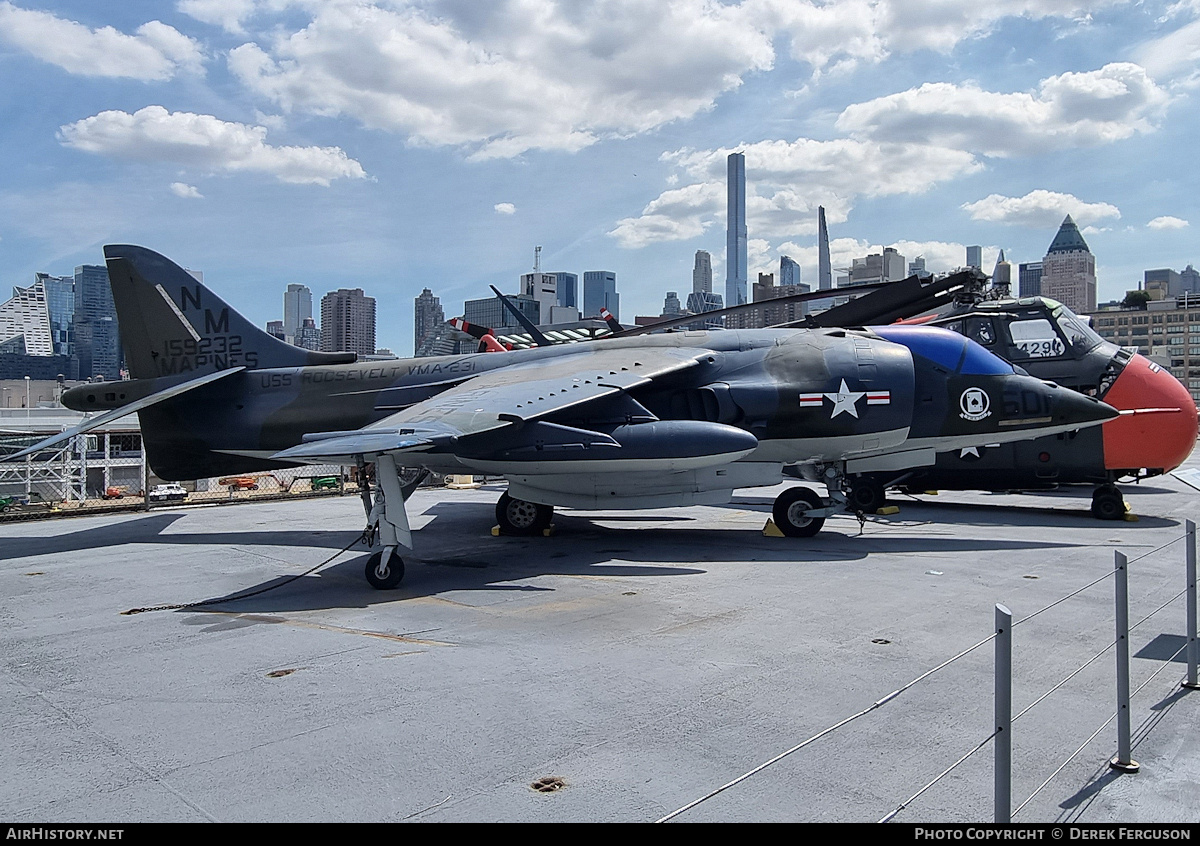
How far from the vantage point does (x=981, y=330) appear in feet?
57.0

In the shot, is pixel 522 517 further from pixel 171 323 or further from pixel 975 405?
pixel 975 405

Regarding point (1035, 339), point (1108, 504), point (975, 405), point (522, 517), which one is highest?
point (1035, 339)

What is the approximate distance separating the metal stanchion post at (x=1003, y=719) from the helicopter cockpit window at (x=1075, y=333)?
15852mm

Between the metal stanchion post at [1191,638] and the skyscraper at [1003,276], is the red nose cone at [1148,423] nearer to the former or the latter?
the skyscraper at [1003,276]

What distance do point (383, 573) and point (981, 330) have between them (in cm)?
1384

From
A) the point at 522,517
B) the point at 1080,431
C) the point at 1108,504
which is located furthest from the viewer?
the point at 1080,431

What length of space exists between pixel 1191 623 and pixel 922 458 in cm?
865

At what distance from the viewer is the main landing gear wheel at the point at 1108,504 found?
1591cm

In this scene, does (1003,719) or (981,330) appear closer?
(1003,719)

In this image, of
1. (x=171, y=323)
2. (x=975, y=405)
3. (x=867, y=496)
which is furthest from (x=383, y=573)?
(x=867, y=496)

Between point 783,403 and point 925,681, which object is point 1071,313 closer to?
point 783,403

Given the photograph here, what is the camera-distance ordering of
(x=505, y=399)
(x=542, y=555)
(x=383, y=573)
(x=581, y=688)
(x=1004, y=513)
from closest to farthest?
(x=581, y=688)
(x=383, y=573)
(x=505, y=399)
(x=542, y=555)
(x=1004, y=513)

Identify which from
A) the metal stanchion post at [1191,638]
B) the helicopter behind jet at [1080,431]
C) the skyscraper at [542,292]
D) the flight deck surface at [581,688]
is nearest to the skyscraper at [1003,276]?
the helicopter behind jet at [1080,431]

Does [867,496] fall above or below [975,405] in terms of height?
below
